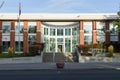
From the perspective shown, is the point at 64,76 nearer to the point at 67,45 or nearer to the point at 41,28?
the point at 41,28

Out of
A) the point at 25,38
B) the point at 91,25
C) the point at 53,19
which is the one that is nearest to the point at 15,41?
the point at 25,38

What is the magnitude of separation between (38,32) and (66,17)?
634cm

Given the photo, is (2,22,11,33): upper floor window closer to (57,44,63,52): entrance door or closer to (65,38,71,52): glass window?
(57,44,63,52): entrance door

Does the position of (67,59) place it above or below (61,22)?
below

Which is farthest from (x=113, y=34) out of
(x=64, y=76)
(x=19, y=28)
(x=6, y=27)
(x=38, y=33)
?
(x=64, y=76)

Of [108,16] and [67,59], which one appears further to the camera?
[108,16]

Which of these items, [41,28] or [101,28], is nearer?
[101,28]

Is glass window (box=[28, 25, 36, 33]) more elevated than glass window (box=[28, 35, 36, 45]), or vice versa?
glass window (box=[28, 25, 36, 33])

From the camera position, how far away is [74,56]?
6744cm

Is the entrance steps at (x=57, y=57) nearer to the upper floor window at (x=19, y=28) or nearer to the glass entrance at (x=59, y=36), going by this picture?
the upper floor window at (x=19, y=28)

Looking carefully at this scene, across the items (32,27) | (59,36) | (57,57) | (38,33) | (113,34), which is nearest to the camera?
(57,57)

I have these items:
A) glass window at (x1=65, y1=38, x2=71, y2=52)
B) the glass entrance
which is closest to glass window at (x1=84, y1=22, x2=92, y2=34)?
the glass entrance

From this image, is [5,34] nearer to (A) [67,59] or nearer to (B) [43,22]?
(B) [43,22]

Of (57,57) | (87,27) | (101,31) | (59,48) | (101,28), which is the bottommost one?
(57,57)
